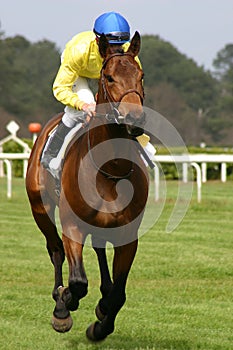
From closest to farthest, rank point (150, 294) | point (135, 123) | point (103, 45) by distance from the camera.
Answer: point (135, 123)
point (103, 45)
point (150, 294)

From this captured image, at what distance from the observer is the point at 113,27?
237 inches

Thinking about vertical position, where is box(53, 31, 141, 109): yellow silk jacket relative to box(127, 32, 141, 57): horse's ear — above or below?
below

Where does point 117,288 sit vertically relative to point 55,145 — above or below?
below

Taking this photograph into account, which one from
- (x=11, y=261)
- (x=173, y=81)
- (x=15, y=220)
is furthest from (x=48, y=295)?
(x=173, y=81)

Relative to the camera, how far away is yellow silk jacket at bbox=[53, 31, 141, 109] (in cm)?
636

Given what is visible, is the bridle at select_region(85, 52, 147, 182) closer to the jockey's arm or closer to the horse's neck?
the horse's neck

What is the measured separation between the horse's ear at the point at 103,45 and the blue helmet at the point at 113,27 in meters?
0.11

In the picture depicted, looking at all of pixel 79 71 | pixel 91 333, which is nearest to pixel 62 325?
pixel 91 333

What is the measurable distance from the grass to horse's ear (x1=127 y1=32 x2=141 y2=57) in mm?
1917

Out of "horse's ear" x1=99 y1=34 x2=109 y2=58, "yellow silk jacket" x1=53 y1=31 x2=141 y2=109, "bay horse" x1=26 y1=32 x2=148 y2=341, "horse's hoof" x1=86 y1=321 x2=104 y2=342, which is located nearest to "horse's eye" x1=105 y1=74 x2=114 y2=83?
"bay horse" x1=26 y1=32 x2=148 y2=341

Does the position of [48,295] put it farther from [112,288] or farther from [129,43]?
[129,43]

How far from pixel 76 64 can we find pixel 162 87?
65073 millimetres

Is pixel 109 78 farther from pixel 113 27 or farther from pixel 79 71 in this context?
pixel 79 71

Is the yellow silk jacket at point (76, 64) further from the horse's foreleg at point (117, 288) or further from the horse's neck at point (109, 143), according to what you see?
the horse's foreleg at point (117, 288)
